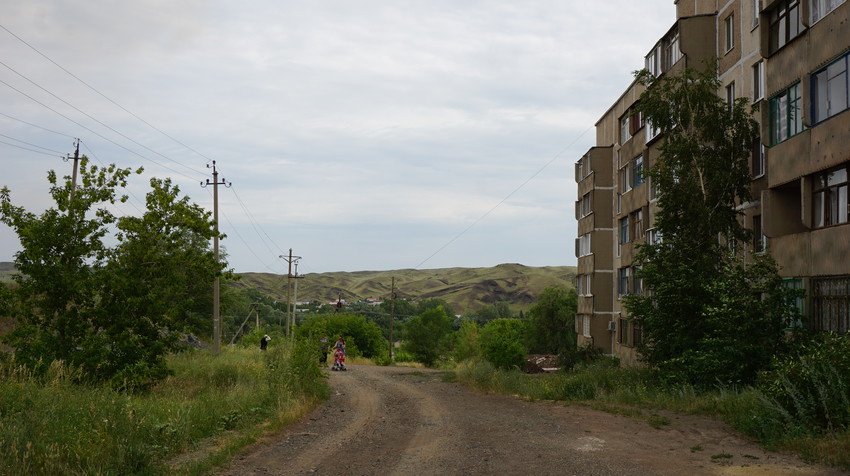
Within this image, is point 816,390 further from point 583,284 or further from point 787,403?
point 583,284

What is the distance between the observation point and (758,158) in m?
23.4

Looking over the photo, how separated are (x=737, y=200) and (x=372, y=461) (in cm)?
1859

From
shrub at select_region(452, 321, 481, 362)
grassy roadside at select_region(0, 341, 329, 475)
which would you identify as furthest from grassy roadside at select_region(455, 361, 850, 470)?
shrub at select_region(452, 321, 481, 362)

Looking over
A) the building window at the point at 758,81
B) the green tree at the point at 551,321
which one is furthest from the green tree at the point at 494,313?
the building window at the point at 758,81

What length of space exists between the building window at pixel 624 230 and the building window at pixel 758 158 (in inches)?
629

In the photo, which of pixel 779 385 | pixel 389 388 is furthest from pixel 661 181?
pixel 389 388

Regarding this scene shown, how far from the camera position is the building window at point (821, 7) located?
17.4 m

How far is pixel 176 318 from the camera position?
21469mm

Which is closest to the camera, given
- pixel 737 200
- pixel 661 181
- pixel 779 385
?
pixel 779 385

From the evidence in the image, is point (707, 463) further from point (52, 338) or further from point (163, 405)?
point (52, 338)

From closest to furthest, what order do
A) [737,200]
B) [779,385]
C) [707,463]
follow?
[707,463] → [779,385] → [737,200]

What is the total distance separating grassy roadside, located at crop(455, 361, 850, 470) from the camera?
11500mm

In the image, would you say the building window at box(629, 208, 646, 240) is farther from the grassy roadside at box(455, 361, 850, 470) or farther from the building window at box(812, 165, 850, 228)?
the building window at box(812, 165, 850, 228)

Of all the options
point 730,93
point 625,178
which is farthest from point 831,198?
point 625,178
